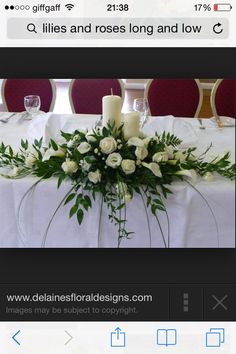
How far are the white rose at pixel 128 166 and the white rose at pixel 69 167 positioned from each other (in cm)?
9

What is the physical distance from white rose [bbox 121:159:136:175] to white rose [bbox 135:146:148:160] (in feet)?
0.09

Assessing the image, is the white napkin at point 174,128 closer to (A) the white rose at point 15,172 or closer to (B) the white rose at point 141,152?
(B) the white rose at point 141,152

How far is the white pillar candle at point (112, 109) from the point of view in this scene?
71cm

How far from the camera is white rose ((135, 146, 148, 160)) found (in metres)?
0.67

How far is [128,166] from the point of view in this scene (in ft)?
2.12

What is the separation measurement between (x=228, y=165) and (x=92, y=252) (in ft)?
1.29

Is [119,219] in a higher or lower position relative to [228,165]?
lower

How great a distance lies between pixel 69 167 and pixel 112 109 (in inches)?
6.1
